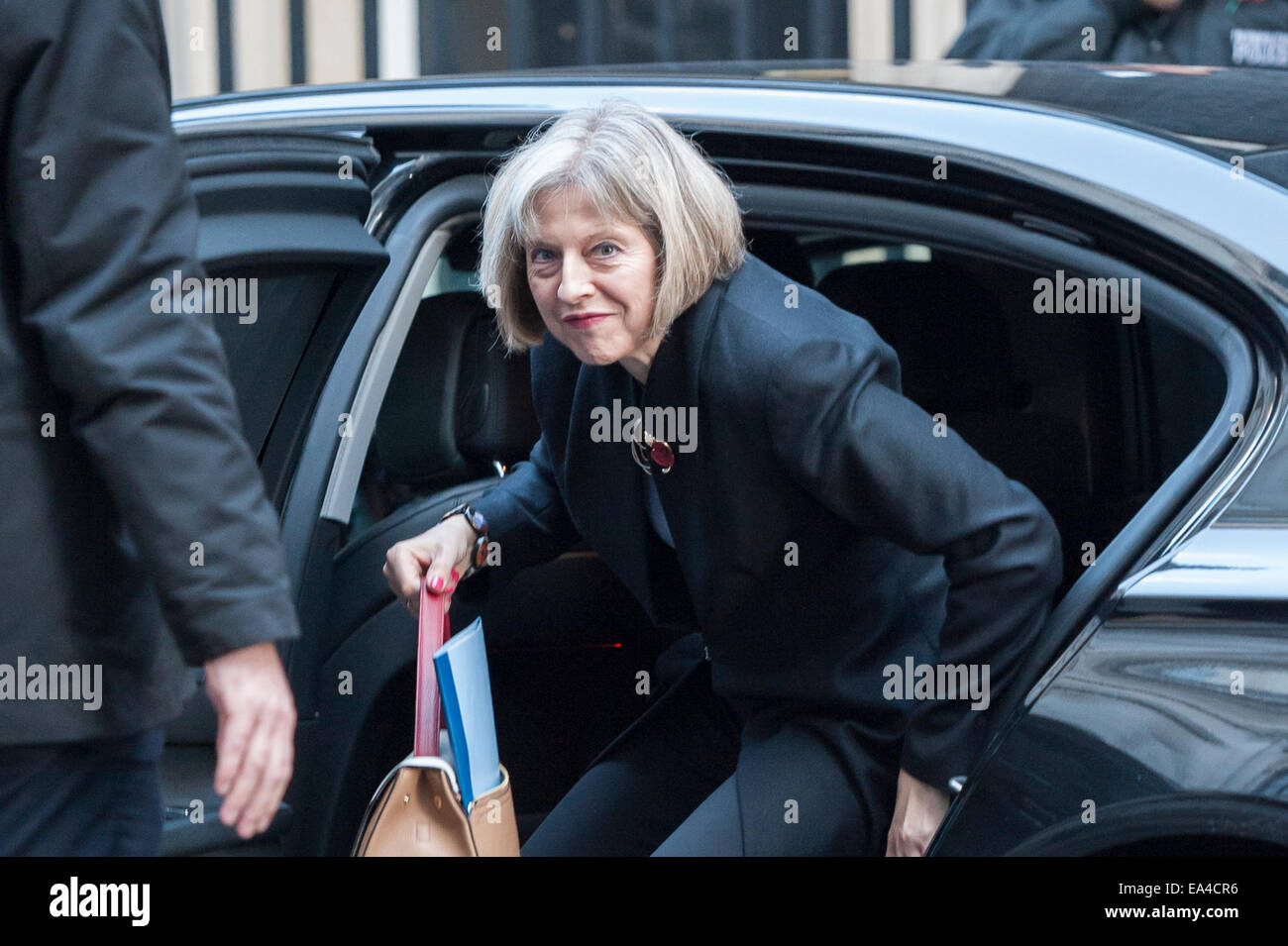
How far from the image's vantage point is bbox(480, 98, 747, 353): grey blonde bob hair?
1656 mm

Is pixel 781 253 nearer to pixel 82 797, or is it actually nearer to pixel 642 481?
pixel 642 481

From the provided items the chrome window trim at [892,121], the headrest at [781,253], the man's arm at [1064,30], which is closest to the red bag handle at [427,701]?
the chrome window trim at [892,121]

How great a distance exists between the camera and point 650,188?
166 centimetres

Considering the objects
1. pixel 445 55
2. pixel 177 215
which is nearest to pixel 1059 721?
pixel 177 215

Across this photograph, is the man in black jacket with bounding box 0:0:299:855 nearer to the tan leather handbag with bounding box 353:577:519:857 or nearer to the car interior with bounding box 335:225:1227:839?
the tan leather handbag with bounding box 353:577:519:857

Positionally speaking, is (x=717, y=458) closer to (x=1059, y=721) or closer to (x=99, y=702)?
(x=1059, y=721)

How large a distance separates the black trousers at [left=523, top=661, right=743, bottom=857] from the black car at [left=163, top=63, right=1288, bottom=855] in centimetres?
24

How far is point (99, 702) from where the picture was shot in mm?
1189

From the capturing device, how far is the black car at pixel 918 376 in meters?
1.33

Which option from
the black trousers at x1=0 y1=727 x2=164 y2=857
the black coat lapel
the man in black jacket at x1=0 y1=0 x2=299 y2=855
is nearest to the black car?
the black coat lapel

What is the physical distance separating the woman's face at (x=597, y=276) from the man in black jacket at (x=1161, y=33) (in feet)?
5.34

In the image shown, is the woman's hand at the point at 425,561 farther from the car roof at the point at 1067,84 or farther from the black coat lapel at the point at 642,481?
the car roof at the point at 1067,84

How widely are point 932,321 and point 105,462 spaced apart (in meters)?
1.55
